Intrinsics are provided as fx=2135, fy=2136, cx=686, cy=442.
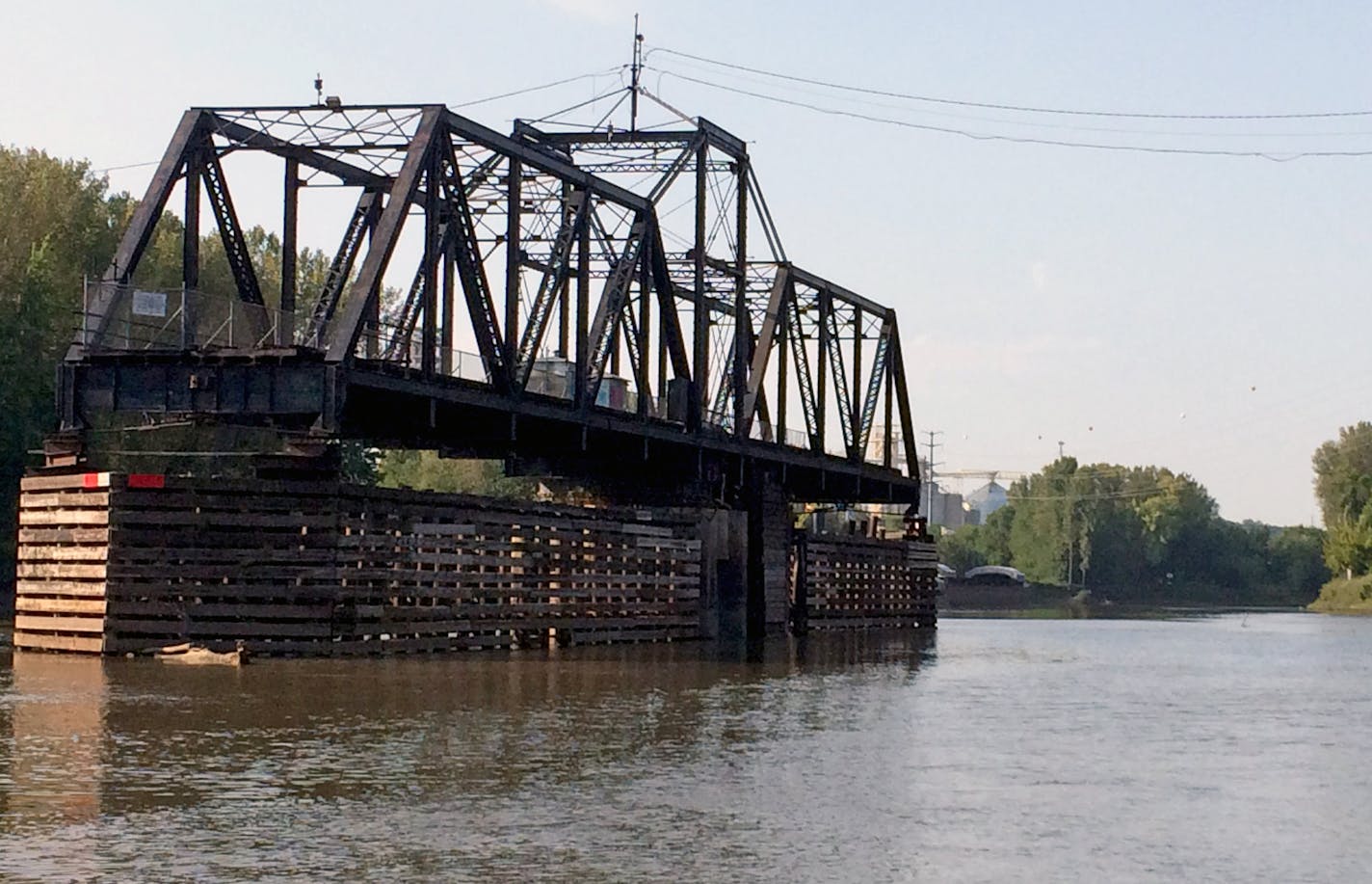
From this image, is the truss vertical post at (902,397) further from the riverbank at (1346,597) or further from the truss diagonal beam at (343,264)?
the riverbank at (1346,597)

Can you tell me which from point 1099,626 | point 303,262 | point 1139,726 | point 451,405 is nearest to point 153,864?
point 1139,726

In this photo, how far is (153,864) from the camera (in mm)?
18344

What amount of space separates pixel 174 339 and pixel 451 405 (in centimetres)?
745

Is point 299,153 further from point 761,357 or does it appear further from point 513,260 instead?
point 761,357

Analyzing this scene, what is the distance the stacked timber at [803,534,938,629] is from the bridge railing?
3571cm

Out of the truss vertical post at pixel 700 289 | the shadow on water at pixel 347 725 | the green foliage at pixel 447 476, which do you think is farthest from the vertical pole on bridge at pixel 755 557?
the green foliage at pixel 447 476

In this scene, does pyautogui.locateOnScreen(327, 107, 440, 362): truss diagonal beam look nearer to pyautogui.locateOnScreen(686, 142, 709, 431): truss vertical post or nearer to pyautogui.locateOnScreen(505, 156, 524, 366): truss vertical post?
pyautogui.locateOnScreen(505, 156, 524, 366): truss vertical post

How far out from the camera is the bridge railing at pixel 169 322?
158 feet

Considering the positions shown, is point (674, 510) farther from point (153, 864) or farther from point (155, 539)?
point (153, 864)

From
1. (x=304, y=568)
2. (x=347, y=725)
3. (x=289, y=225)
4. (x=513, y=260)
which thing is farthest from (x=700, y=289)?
(x=347, y=725)

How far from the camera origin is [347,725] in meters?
31.2

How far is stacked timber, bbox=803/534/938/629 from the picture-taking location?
273 feet

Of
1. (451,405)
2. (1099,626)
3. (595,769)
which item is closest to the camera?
(595,769)

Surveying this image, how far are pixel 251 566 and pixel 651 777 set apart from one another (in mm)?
22527
